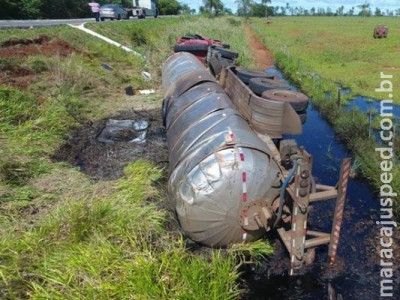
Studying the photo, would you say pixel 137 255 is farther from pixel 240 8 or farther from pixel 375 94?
pixel 240 8

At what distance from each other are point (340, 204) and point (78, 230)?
13.7 ft

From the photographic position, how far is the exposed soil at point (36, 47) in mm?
15641

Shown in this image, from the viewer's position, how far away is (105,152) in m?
9.39

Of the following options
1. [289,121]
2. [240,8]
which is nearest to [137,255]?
[289,121]

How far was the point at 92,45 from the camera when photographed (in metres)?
20.5

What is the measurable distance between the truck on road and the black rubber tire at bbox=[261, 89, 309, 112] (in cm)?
3508

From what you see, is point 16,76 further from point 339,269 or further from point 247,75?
point 339,269

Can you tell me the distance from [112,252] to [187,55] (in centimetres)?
947

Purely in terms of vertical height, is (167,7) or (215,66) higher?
(167,7)

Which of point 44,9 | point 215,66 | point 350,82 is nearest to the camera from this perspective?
point 215,66

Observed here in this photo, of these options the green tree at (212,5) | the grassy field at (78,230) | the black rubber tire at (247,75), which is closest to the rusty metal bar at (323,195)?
the grassy field at (78,230)

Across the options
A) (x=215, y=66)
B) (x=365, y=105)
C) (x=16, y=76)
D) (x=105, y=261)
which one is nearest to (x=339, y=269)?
(x=105, y=261)

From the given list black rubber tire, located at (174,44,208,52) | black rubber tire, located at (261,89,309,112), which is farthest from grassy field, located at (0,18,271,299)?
black rubber tire, located at (174,44,208,52)

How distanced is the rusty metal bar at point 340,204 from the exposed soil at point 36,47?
557 inches
